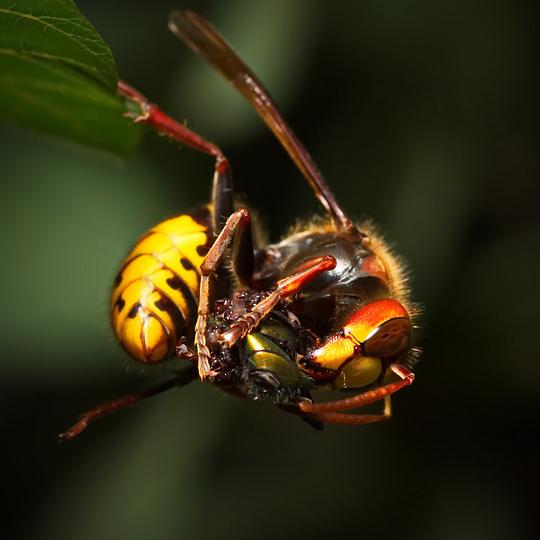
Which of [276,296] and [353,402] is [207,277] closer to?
[276,296]

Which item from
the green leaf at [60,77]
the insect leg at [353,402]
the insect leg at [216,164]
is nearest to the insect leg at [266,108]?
the insect leg at [216,164]

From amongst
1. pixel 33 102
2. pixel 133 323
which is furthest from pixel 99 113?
pixel 133 323

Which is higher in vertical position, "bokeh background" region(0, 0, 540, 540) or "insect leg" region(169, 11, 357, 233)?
"insect leg" region(169, 11, 357, 233)

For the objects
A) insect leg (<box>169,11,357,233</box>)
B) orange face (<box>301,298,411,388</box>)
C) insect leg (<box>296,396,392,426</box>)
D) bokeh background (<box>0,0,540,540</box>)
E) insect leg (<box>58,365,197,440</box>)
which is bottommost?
bokeh background (<box>0,0,540,540</box>)

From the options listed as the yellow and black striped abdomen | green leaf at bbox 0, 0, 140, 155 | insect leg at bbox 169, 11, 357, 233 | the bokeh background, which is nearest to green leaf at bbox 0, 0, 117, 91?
green leaf at bbox 0, 0, 140, 155

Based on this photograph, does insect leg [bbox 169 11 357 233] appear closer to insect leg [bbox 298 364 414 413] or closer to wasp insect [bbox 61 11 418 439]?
wasp insect [bbox 61 11 418 439]

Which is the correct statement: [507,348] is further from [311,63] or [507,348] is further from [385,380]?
[385,380]
